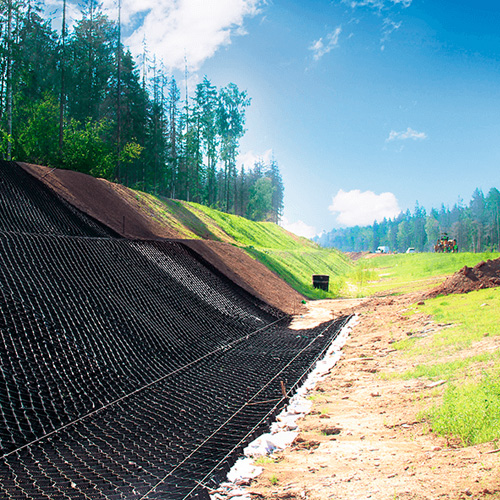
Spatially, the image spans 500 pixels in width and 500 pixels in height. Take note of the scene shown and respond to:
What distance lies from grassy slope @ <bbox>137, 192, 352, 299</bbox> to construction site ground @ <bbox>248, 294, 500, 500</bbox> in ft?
57.3

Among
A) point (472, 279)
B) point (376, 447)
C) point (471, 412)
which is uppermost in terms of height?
point (472, 279)

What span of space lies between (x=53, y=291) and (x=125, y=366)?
100 inches

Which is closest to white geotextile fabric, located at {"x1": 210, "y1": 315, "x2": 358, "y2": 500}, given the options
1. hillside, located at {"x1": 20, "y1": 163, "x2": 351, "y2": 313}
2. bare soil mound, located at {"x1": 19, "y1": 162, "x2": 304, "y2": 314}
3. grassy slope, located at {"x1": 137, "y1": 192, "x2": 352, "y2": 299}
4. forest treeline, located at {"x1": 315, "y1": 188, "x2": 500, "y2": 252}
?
bare soil mound, located at {"x1": 19, "y1": 162, "x2": 304, "y2": 314}

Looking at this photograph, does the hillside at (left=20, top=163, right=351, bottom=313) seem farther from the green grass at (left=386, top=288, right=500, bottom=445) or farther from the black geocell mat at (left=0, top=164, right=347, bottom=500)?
the green grass at (left=386, top=288, right=500, bottom=445)

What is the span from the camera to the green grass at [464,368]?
4848mm

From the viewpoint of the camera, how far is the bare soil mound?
18828 mm

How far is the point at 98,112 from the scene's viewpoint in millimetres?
40500

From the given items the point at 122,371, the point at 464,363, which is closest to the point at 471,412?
the point at 464,363

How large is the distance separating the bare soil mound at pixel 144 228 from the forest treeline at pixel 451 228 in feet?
231

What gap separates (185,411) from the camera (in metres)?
7.02

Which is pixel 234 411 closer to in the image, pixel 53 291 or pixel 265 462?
pixel 265 462

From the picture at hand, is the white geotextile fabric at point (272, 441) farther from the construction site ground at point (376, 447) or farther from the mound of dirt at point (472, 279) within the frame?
the mound of dirt at point (472, 279)

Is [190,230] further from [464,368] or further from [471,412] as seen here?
[471,412]

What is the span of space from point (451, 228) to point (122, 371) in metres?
131
